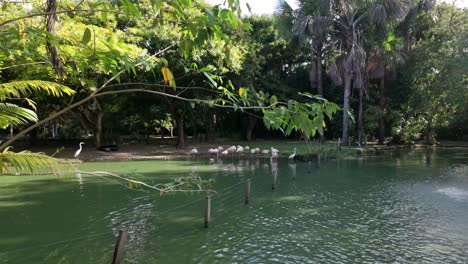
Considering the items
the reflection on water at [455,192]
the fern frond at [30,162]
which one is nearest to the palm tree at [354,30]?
the reflection on water at [455,192]

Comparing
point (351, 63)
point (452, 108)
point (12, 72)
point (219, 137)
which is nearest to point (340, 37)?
point (351, 63)

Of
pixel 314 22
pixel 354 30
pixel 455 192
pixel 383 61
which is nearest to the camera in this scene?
pixel 455 192

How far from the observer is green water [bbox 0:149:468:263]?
7.84 m

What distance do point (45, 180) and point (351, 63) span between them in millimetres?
20062

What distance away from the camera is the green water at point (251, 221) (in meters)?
7.84

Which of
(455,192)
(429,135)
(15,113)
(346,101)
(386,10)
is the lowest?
(455,192)

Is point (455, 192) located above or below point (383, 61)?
below

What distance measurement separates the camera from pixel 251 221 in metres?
10.2

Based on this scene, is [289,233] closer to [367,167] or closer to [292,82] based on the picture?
[367,167]

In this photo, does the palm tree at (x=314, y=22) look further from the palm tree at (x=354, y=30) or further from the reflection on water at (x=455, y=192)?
the reflection on water at (x=455, y=192)

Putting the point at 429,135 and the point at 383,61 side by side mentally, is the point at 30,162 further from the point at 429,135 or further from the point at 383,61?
the point at 429,135

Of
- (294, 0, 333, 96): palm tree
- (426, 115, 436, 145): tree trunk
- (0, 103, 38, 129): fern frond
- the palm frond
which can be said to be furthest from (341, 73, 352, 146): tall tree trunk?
(0, 103, 38, 129): fern frond

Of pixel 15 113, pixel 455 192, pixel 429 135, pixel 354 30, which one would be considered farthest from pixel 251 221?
pixel 429 135

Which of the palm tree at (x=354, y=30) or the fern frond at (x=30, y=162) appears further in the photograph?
the palm tree at (x=354, y=30)
